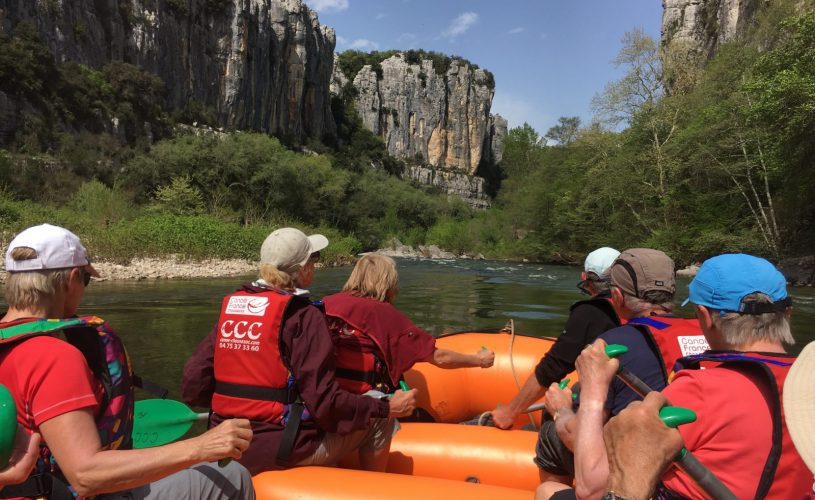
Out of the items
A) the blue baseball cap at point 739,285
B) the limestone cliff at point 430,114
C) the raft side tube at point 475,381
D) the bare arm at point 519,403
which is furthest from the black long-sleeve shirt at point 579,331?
the limestone cliff at point 430,114

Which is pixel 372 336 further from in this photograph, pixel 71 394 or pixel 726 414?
pixel 726 414

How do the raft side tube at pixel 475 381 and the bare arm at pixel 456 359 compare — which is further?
the raft side tube at pixel 475 381

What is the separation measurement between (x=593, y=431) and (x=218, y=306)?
9117mm

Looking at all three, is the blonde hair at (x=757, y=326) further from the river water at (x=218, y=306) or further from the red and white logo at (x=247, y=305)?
the river water at (x=218, y=306)

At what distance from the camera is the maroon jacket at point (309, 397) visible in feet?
6.55

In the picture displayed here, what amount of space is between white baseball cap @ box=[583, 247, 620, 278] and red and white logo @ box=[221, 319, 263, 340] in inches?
66.7

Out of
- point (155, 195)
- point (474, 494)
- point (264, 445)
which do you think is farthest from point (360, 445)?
point (155, 195)

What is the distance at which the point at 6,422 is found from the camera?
1000mm

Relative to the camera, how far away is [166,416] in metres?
2.25

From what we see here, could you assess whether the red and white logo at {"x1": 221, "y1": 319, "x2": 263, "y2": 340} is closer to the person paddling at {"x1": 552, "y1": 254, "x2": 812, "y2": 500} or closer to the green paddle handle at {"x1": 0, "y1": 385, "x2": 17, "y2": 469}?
the green paddle handle at {"x1": 0, "y1": 385, "x2": 17, "y2": 469}

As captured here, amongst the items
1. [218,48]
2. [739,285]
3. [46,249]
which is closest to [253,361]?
[46,249]

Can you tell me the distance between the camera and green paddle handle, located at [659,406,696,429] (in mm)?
950

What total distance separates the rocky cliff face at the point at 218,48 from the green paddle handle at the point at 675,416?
3031 cm

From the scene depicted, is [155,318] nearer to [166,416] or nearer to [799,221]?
[166,416]
